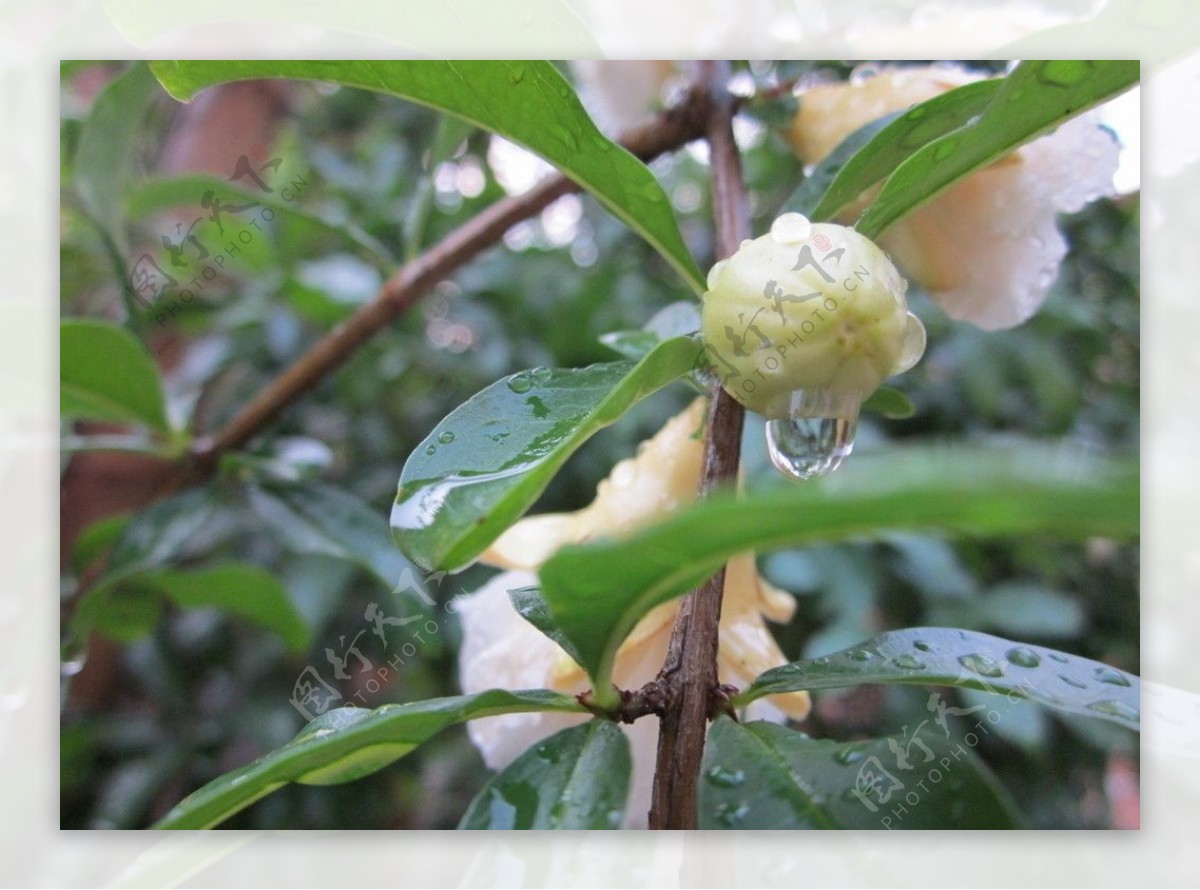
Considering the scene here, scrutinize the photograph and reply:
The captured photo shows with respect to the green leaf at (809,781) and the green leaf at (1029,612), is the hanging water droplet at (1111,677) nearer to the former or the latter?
the green leaf at (809,781)

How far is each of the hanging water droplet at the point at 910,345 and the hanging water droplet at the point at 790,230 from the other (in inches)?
2.5

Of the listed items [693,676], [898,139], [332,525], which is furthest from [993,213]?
[332,525]

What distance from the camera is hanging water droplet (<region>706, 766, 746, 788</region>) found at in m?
0.51

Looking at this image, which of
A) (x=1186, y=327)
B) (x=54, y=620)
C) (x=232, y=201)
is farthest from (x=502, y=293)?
(x=1186, y=327)

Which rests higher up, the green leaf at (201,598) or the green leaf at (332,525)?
the green leaf at (332,525)

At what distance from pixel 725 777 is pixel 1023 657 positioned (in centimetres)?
18

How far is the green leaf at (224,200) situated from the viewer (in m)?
1.00

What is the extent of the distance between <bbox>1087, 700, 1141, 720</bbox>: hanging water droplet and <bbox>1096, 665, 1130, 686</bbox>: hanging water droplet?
0.08 ft

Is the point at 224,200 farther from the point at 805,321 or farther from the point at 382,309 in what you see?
→ the point at 805,321

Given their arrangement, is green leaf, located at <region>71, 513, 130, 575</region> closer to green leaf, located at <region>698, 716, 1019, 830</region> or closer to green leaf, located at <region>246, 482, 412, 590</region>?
green leaf, located at <region>246, 482, 412, 590</region>

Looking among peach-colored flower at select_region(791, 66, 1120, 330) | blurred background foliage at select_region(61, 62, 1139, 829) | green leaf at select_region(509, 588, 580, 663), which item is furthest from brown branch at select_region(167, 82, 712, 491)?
A: green leaf at select_region(509, 588, 580, 663)

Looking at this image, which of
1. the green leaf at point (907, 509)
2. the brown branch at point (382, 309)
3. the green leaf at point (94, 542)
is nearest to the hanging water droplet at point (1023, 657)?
the green leaf at point (907, 509)

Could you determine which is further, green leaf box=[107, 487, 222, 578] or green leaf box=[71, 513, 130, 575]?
green leaf box=[71, 513, 130, 575]

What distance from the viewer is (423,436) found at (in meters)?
1.41
